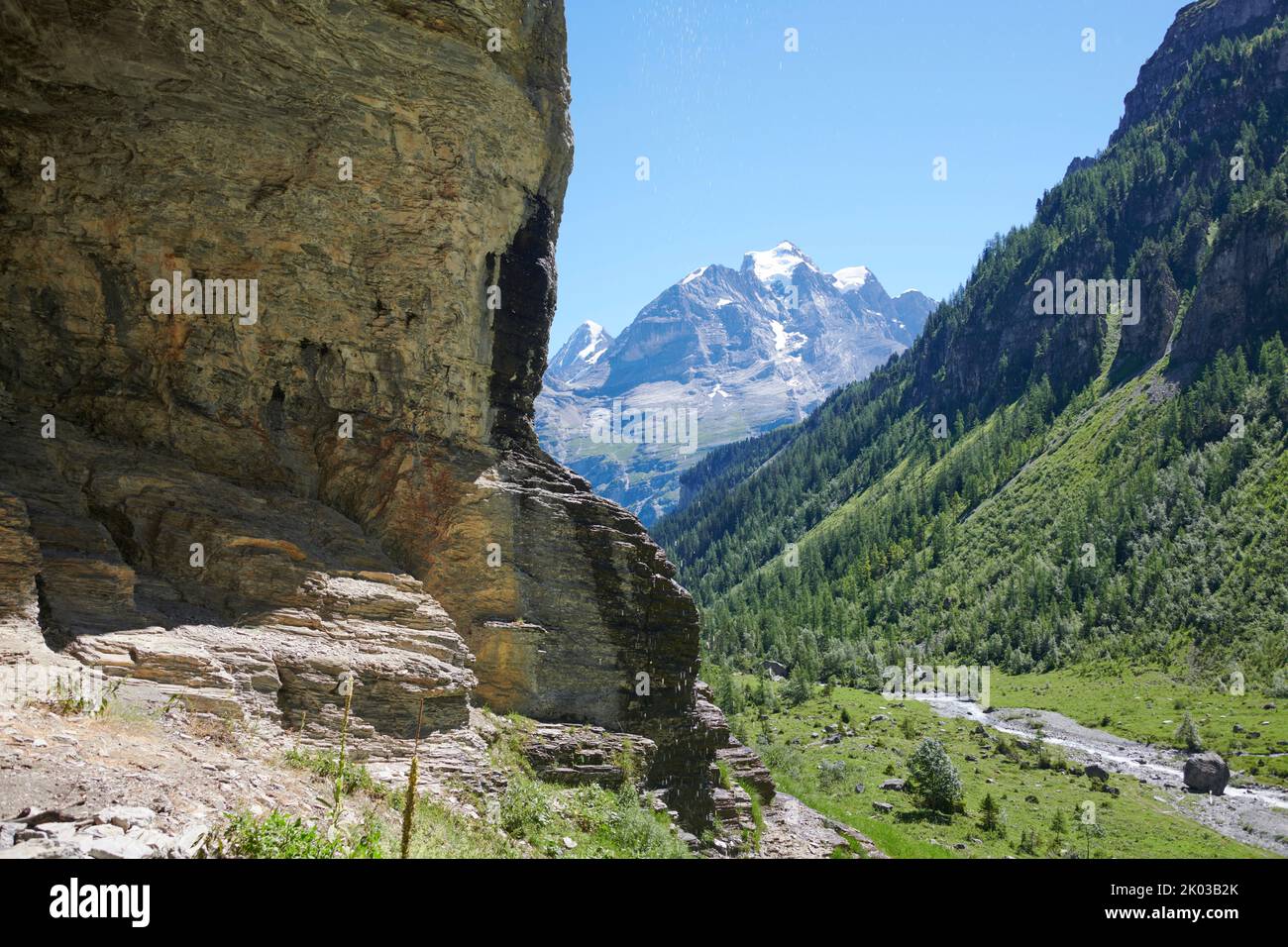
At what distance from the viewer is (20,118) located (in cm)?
2178

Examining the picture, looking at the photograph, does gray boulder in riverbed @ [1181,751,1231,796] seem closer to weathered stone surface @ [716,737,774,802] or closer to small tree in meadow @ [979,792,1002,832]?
small tree in meadow @ [979,792,1002,832]

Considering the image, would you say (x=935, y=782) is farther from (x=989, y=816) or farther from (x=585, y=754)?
(x=585, y=754)

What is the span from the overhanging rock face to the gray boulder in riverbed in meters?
65.0

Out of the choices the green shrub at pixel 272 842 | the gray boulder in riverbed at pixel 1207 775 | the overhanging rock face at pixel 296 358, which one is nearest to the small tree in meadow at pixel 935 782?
the gray boulder in riverbed at pixel 1207 775

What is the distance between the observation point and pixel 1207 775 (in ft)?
233

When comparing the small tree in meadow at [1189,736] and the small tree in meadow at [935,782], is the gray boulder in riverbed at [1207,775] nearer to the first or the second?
the small tree in meadow at [1189,736]

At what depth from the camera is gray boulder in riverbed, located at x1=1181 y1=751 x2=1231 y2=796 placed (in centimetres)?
7075

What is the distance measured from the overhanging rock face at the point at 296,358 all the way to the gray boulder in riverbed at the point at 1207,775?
65.0 meters

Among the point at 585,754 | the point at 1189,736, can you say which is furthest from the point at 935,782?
the point at 585,754

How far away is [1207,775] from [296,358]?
257 feet

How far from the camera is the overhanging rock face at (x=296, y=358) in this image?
20.2 m
